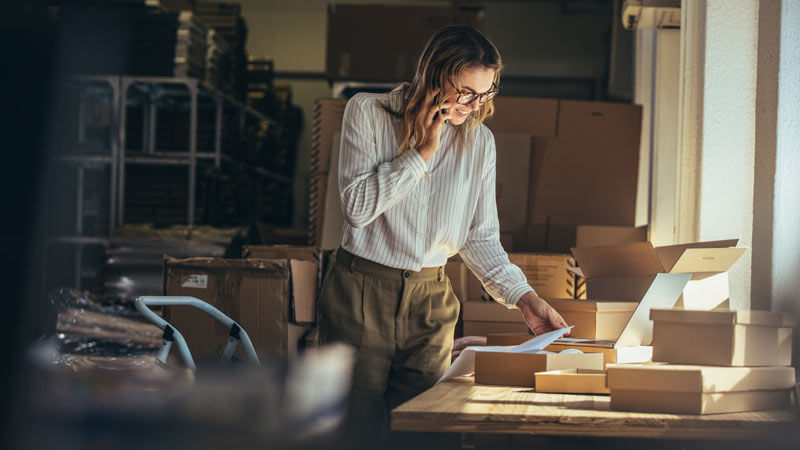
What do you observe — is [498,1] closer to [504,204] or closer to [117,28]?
[117,28]

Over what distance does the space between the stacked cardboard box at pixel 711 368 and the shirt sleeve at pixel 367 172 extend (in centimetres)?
62

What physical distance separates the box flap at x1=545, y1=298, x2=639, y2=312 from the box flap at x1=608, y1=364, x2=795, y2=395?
0.52m

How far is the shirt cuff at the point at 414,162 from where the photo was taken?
1.85 meters

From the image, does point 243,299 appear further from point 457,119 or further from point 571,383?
point 571,383

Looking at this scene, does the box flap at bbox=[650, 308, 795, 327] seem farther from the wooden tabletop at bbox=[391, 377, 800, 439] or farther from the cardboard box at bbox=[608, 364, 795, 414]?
the wooden tabletop at bbox=[391, 377, 800, 439]

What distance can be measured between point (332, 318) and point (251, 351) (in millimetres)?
390

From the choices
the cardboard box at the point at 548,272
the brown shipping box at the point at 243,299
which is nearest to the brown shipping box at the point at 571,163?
the cardboard box at the point at 548,272

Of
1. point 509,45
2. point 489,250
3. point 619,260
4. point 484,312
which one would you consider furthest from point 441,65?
point 509,45

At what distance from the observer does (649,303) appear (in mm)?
1893

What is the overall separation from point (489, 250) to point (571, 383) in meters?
0.55

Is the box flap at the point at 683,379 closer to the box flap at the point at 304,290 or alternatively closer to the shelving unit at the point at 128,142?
the box flap at the point at 304,290

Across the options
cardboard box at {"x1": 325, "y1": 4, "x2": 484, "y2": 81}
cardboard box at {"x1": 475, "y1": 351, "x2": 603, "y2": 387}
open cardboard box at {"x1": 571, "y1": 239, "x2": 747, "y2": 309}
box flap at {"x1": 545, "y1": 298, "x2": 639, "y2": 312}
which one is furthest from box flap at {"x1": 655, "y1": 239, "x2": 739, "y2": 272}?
cardboard box at {"x1": 325, "y1": 4, "x2": 484, "y2": 81}

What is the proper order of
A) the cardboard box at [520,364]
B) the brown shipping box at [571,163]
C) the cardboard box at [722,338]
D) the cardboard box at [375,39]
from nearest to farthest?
the cardboard box at [722,338], the cardboard box at [520,364], the brown shipping box at [571,163], the cardboard box at [375,39]

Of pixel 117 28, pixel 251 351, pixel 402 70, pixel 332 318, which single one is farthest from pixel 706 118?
pixel 117 28
